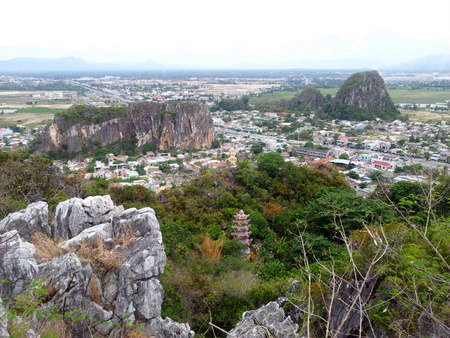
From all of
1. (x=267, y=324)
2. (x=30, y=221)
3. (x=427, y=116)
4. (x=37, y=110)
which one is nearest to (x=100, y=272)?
(x=30, y=221)

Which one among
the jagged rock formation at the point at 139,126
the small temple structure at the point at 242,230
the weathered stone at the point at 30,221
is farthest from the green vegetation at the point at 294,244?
the jagged rock formation at the point at 139,126

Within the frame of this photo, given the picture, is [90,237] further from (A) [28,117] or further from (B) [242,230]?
(A) [28,117]

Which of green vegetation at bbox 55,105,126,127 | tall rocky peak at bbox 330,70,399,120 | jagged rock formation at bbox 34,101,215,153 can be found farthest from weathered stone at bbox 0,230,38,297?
tall rocky peak at bbox 330,70,399,120

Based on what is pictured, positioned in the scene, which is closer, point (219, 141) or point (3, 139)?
point (3, 139)

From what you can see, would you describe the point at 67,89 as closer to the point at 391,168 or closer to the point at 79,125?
the point at 79,125

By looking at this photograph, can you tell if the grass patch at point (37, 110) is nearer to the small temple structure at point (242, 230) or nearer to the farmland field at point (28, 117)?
the farmland field at point (28, 117)

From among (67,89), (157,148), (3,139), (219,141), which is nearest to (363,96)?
(219,141)
